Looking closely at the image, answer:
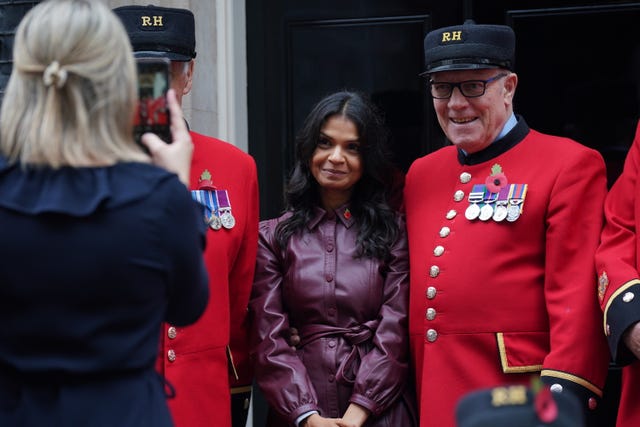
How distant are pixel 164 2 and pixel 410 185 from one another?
1344mm

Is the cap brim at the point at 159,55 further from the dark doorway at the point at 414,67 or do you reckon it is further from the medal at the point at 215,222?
the dark doorway at the point at 414,67

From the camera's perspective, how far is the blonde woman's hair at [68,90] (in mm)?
2055

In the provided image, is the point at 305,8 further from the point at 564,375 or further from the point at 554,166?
the point at 564,375

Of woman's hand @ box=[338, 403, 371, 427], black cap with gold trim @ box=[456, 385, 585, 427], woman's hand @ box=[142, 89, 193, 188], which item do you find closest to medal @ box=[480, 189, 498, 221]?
woman's hand @ box=[338, 403, 371, 427]

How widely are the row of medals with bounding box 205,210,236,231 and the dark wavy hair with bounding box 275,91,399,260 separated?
204 millimetres

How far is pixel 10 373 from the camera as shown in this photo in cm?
213

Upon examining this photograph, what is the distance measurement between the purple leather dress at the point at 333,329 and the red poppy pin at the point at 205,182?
324mm

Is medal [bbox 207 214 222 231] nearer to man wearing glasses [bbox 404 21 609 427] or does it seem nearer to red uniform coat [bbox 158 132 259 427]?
red uniform coat [bbox 158 132 259 427]

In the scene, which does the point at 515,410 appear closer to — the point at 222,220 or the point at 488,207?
the point at 488,207

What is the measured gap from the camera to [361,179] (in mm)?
3654

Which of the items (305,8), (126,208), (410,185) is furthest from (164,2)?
(126,208)

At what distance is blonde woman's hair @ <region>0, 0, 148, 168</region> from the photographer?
205cm

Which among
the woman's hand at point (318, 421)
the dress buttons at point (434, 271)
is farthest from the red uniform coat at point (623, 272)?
the woman's hand at point (318, 421)

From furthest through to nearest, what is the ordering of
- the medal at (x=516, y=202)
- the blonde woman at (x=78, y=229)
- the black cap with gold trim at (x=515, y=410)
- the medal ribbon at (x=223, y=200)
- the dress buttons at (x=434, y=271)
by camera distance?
the medal ribbon at (x=223, y=200) → the dress buttons at (x=434, y=271) → the medal at (x=516, y=202) → the blonde woman at (x=78, y=229) → the black cap with gold trim at (x=515, y=410)
